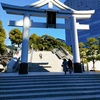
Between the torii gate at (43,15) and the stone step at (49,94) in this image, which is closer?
the stone step at (49,94)

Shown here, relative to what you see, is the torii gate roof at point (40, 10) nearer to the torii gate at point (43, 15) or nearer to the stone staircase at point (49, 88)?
the torii gate at point (43, 15)

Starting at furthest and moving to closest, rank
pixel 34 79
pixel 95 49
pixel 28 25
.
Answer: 1. pixel 95 49
2. pixel 28 25
3. pixel 34 79

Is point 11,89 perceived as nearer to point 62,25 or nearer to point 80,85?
point 80,85

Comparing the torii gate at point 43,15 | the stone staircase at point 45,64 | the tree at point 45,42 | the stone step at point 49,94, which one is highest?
the tree at point 45,42

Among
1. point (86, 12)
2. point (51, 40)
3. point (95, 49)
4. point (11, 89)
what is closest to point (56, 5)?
point (86, 12)

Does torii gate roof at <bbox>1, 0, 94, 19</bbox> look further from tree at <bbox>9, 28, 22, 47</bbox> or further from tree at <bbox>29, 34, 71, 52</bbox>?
tree at <bbox>29, 34, 71, 52</bbox>

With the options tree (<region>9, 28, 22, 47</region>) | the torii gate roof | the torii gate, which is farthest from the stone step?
tree (<region>9, 28, 22, 47</region>)

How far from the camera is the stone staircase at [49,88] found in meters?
8.14

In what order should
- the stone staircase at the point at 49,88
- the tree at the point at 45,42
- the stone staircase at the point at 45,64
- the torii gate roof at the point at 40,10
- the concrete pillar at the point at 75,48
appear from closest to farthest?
the stone staircase at the point at 49,88 → the torii gate roof at the point at 40,10 → the concrete pillar at the point at 75,48 → the stone staircase at the point at 45,64 → the tree at the point at 45,42

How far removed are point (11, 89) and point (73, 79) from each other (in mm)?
3819

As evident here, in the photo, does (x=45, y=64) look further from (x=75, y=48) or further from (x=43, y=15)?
(x=43, y=15)

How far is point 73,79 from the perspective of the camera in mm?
11320

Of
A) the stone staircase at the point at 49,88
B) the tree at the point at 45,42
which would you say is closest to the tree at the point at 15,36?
the tree at the point at 45,42

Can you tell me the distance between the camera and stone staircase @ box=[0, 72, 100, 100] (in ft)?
26.7
